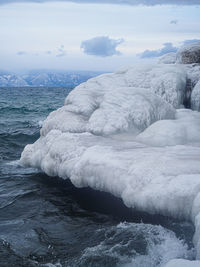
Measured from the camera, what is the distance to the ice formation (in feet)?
17.3

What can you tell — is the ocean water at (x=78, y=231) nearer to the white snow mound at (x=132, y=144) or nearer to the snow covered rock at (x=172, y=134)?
the white snow mound at (x=132, y=144)

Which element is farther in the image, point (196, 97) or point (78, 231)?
point (196, 97)

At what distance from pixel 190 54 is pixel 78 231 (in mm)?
10886

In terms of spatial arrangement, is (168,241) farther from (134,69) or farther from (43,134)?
(134,69)

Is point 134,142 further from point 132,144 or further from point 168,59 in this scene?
point 168,59

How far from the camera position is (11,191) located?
8.02m

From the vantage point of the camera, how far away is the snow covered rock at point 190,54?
13.9 metres

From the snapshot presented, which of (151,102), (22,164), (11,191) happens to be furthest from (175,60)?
(11,191)

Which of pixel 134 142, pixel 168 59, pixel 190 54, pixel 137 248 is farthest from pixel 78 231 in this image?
pixel 168 59

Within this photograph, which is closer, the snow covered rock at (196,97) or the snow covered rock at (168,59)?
the snow covered rock at (196,97)

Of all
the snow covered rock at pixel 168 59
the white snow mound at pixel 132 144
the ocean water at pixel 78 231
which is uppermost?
the snow covered rock at pixel 168 59

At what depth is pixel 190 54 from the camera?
1401cm

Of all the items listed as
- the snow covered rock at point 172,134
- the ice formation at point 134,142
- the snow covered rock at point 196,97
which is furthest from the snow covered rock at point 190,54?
the snow covered rock at point 172,134

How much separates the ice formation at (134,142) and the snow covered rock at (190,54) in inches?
46.1
